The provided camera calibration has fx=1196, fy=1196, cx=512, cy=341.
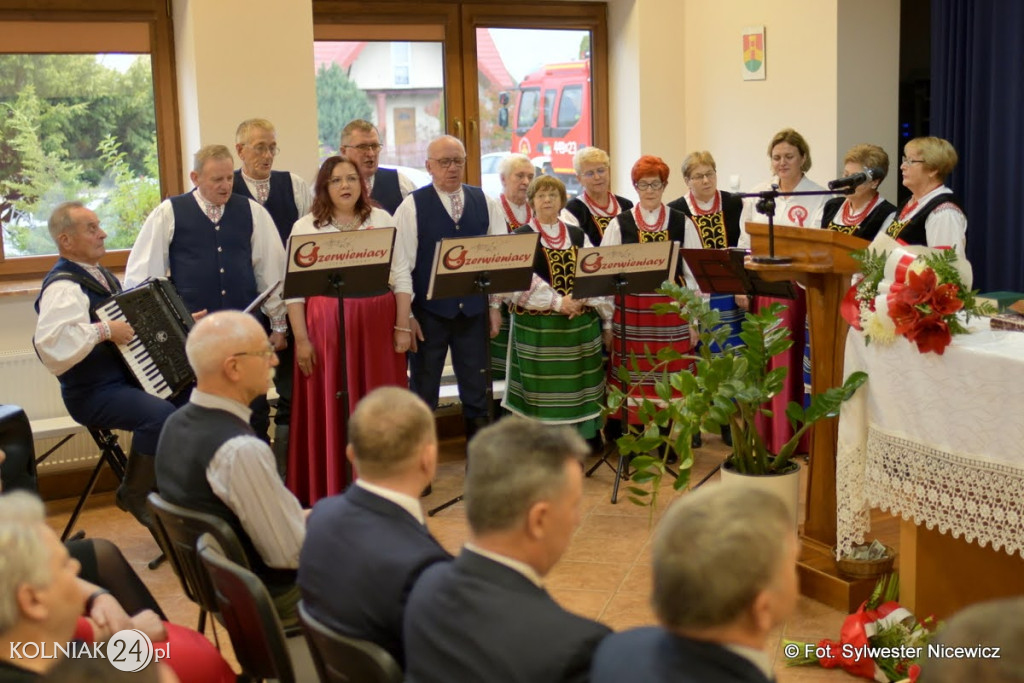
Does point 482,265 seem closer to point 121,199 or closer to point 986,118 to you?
point 121,199

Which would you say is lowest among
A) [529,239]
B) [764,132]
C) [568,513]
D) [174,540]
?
[174,540]

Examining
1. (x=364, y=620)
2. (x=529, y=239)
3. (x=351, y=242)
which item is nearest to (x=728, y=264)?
(x=529, y=239)

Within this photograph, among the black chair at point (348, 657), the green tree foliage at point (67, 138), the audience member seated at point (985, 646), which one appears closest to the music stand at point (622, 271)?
the green tree foliage at point (67, 138)

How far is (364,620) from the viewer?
2.17 metres

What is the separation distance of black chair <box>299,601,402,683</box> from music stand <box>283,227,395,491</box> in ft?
8.23

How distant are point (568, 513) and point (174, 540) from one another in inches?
49.7

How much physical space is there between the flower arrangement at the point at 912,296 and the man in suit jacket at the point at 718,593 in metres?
1.72

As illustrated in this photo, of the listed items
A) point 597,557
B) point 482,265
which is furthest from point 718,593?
point 482,265

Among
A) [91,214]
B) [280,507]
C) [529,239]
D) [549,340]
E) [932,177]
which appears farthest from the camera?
[549,340]

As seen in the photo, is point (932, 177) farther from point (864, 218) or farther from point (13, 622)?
point (13, 622)

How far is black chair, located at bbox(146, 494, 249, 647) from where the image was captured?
8.67 feet

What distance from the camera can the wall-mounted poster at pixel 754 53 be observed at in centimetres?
698

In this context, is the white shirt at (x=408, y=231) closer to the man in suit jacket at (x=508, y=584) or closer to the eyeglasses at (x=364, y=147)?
the eyeglasses at (x=364, y=147)

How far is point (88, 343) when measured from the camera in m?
4.49
